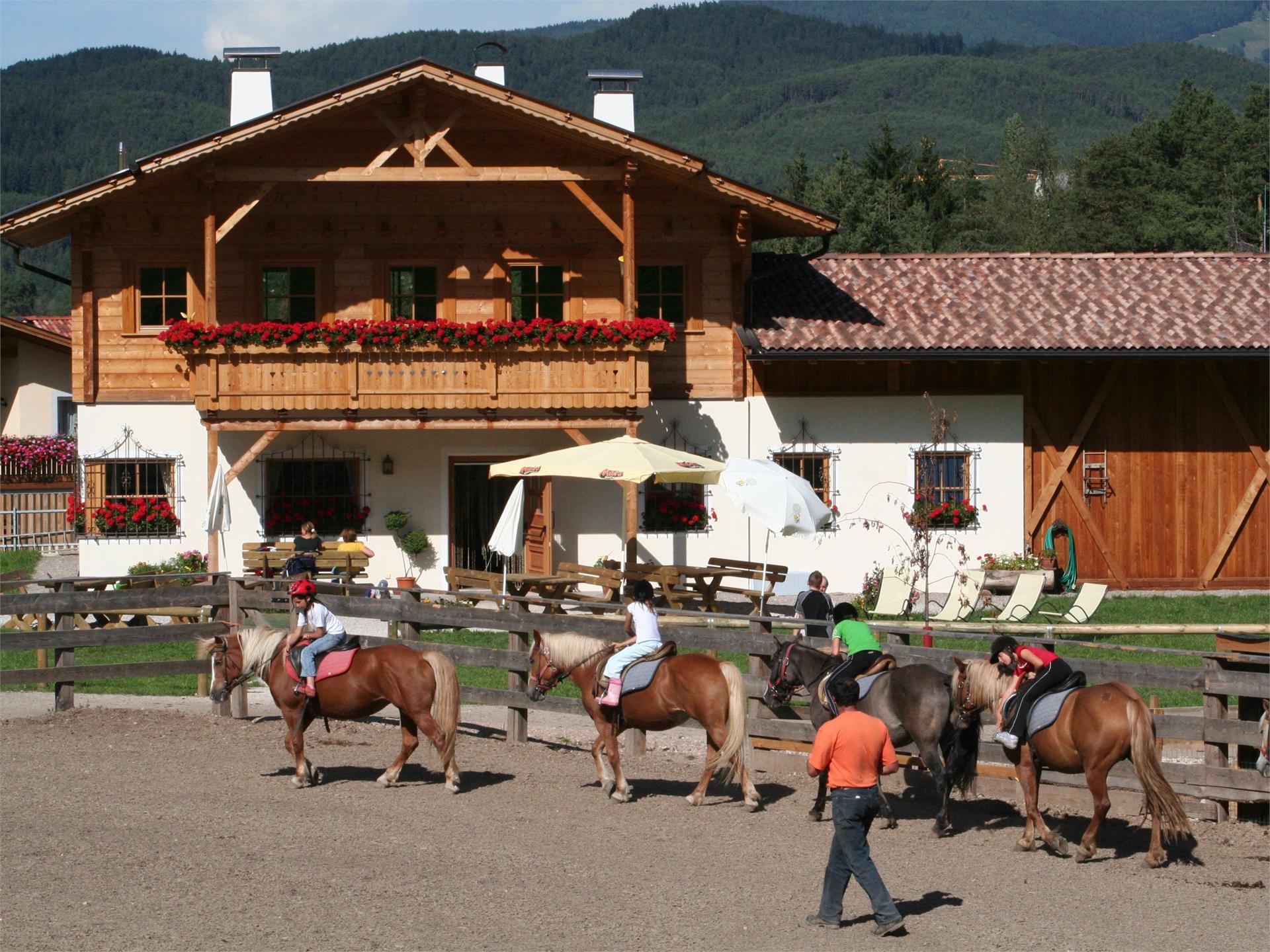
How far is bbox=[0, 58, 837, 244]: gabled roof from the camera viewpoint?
2258cm

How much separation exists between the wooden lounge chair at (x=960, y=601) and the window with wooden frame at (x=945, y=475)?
2966 mm

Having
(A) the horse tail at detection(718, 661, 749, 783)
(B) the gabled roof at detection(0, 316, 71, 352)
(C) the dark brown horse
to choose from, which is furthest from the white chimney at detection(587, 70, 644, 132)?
(C) the dark brown horse

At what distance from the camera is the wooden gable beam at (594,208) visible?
23.0 meters

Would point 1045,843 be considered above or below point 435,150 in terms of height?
below

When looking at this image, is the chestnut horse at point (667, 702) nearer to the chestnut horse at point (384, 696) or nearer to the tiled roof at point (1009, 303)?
the chestnut horse at point (384, 696)

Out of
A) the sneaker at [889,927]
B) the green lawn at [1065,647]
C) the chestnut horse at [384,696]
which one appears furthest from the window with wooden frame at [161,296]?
the sneaker at [889,927]

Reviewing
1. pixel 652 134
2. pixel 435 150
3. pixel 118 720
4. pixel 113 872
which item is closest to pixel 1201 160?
pixel 435 150

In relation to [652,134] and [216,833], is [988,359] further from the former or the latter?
[652,134]

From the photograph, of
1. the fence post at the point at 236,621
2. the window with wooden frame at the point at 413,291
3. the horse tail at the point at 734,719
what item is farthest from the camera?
the window with wooden frame at the point at 413,291

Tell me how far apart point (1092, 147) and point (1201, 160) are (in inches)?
182

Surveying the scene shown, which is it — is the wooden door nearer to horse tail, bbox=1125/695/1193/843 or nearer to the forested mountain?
horse tail, bbox=1125/695/1193/843

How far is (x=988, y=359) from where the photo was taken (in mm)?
24125

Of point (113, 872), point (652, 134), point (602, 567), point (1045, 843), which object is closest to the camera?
point (113, 872)

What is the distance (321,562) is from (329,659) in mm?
10469
